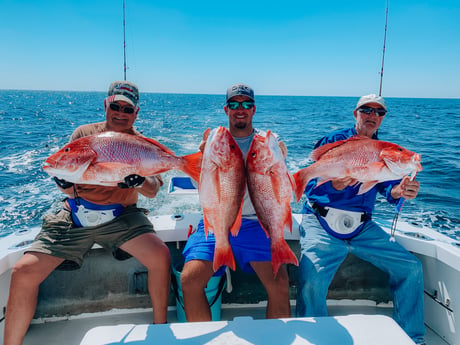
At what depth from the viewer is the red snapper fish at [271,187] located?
1.96 meters

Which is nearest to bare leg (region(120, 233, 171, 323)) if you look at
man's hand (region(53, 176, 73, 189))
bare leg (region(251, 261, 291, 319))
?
man's hand (region(53, 176, 73, 189))

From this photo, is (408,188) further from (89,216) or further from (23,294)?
(23,294)

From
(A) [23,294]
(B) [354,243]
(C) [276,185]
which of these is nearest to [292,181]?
(C) [276,185]

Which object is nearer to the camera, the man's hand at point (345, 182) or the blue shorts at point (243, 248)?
the man's hand at point (345, 182)

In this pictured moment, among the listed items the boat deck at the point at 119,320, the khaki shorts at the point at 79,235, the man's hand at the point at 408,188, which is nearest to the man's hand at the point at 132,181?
the khaki shorts at the point at 79,235

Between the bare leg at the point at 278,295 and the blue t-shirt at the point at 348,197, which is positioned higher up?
the blue t-shirt at the point at 348,197

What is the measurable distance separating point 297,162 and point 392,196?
823 cm

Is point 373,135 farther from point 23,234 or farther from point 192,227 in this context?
point 23,234

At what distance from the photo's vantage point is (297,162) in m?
11.1

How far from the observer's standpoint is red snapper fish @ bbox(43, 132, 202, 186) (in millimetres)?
2090

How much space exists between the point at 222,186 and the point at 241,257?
1023 millimetres

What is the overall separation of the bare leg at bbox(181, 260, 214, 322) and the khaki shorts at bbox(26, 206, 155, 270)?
0.66 meters

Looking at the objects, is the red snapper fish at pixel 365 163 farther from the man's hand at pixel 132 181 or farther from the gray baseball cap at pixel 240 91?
the man's hand at pixel 132 181

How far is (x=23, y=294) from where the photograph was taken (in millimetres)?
2465
